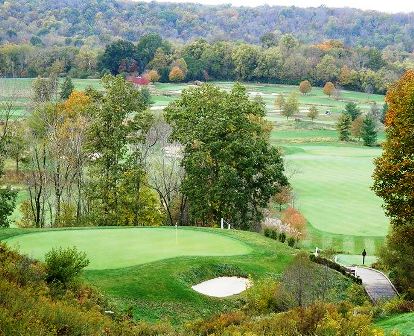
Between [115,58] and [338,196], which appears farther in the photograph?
[115,58]

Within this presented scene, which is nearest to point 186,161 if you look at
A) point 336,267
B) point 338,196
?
point 336,267

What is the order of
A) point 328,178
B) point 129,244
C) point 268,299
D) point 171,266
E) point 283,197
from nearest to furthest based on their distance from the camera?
point 268,299 → point 171,266 → point 129,244 → point 283,197 → point 328,178

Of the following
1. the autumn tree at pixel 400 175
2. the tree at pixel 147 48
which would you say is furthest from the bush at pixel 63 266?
the tree at pixel 147 48

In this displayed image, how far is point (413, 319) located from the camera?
43.7 feet

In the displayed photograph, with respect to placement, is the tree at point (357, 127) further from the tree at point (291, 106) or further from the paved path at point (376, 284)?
the paved path at point (376, 284)

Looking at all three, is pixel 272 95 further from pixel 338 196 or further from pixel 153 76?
pixel 338 196

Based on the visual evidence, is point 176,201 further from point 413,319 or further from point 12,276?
point 413,319

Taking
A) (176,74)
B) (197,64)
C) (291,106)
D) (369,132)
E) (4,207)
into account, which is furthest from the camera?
(197,64)

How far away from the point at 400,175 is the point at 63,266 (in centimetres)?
1331

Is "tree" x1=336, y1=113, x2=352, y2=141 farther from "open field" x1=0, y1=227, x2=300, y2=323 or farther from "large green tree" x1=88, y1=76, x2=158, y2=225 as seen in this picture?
"open field" x1=0, y1=227, x2=300, y2=323

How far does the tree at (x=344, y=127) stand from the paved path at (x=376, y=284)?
190 feet

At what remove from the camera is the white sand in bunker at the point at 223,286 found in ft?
Result: 66.0

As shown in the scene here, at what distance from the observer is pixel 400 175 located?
22.7 meters

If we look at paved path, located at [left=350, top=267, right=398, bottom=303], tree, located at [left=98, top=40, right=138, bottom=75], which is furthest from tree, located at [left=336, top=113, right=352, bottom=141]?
paved path, located at [left=350, top=267, right=398, bottom=303]
